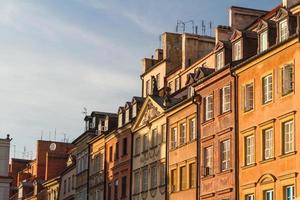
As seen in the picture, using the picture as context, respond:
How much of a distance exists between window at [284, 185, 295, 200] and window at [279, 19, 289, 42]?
820 centimetres

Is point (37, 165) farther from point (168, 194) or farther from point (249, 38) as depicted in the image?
point (249, 38)

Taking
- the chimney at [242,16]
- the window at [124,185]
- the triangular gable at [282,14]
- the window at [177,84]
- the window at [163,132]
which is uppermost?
the chimney at [242,16]

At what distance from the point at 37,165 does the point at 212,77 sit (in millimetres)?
69777

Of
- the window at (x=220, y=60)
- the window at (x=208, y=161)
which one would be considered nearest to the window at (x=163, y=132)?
the window at (x=208, y=161)

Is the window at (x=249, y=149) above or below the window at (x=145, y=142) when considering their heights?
below

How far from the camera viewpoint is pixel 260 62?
1753 inches

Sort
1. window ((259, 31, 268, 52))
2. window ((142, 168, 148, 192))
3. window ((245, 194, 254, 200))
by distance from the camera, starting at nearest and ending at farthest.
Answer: window ((245, 194, 254, 200)) < window ((259, 31, 268, 52)) < window ((142, 168, 148, 192))

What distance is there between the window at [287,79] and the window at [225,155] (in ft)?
22.7

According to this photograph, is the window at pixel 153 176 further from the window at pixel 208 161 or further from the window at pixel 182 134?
the window at pixel 208 161

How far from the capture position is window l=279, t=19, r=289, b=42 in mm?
42625

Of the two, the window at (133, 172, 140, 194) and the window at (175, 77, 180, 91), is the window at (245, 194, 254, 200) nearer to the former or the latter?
Answer: the window at (133, 172, 140, 194)

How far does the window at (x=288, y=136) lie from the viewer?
134ft

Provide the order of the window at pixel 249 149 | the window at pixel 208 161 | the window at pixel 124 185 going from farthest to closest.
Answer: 1. the window at pixel 124 185
2. the window at pixel 208 161
3. the window at pixel 249 149

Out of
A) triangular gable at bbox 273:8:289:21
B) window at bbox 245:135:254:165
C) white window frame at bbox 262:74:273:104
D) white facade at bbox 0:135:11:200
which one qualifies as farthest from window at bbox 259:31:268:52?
white facade at bbox 0:135:11:200
